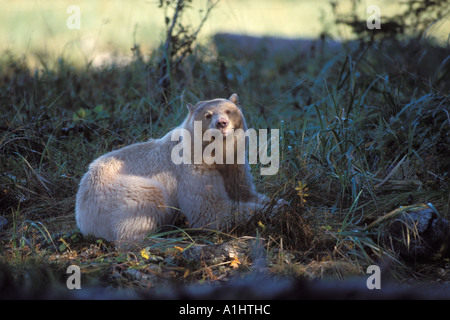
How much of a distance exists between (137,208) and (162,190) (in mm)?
284

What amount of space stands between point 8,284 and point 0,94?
3737mm

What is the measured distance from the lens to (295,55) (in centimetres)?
995

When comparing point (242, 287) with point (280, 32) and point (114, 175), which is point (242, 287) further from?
point (280, 32)

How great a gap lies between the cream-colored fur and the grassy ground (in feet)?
0.46

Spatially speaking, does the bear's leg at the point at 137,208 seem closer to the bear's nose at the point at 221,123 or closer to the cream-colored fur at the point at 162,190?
the cream-colored fur at the point at 162,190

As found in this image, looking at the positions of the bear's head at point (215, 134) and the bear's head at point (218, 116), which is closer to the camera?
the bear's head at point (218, 116)

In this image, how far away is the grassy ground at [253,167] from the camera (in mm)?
3678

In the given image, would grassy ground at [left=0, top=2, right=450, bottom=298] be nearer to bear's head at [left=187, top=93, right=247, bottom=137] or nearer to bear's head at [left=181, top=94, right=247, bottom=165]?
bear's head at [left=181, top=94, right=247, bottom=165]

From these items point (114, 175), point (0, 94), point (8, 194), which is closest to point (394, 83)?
point (114, 175)

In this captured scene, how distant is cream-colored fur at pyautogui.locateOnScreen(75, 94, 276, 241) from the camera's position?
4.17 m

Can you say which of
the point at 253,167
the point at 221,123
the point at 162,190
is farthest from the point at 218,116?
the point at 253,167

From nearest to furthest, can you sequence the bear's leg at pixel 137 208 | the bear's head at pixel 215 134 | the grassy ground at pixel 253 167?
the grassy ground at pixel 253 167 < the bear's leg at pixel 137 208 < the bear's head at pixel 215 134

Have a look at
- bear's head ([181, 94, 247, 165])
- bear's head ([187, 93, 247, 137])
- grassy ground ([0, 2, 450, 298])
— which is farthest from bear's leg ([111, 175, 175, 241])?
bear's head ([187, 93, 247, 137])

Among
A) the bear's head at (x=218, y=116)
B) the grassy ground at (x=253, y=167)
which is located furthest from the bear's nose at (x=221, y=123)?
the grassy ground at (x=253, y=167)
